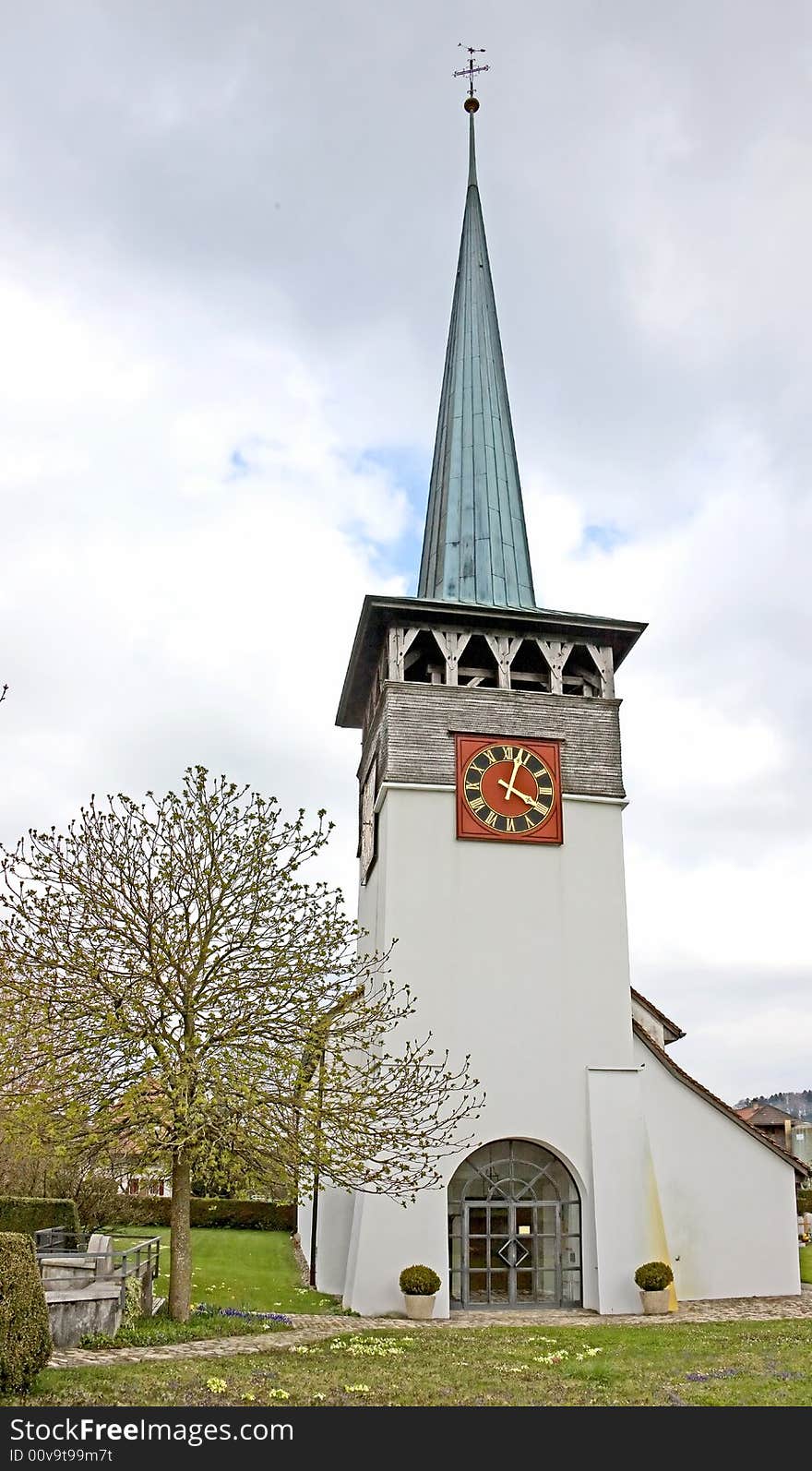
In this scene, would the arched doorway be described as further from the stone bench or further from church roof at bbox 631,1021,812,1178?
the stone bench

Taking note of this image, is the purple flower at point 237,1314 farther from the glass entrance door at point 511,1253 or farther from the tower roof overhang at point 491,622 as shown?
the tower roof overhang at point 491,622

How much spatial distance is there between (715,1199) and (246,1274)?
9.86 m

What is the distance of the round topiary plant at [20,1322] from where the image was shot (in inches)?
402

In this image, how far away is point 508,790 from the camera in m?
22.0

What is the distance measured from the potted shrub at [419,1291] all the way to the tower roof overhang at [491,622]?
11.8 m

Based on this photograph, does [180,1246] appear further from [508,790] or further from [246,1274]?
[508,790]

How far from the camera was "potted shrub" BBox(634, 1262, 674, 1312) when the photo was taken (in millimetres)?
18859

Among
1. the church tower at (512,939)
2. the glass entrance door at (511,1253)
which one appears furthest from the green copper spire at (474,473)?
the glass entrance door at (511,1253)

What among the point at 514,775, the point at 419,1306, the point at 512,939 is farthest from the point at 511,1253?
the point at 514,775

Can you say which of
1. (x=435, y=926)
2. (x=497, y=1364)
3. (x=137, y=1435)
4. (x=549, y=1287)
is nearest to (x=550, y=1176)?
(x=549, y=1287)

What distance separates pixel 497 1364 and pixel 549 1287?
7323 millimetres

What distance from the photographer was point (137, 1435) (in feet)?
29.6

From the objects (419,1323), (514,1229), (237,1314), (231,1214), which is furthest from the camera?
(231,1214)

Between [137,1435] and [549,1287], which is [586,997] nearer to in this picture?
[549,1287]
